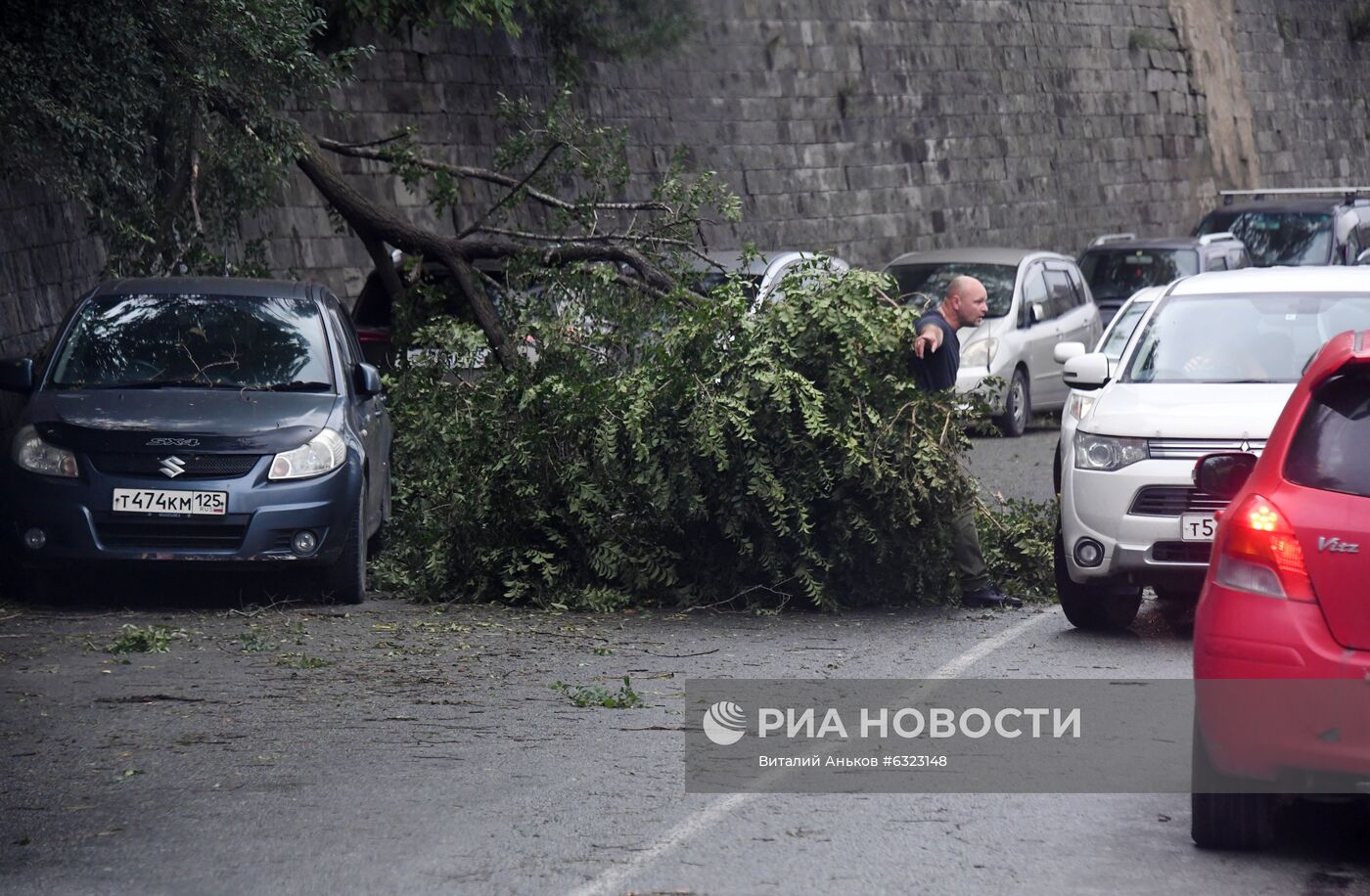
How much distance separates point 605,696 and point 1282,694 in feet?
10.3

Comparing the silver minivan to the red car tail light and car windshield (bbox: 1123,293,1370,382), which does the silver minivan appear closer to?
car windshield (bbox: 1123,293,1370,382)

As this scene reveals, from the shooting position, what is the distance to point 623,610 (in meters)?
9.76

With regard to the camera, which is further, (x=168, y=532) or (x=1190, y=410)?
(x=168, y=532)

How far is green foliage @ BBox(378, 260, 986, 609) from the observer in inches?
372

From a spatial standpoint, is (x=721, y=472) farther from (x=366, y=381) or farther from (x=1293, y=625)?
(x=1293, y=625)

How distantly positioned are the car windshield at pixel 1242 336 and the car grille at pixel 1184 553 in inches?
44.6

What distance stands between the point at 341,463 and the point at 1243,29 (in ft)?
129

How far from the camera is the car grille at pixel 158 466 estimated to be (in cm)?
942


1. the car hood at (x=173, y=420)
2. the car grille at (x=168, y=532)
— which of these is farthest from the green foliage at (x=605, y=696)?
the car hood at (x=173, y=420)

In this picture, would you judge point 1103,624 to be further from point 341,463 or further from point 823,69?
point 823,69

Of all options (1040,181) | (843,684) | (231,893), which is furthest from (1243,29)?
(231,893)

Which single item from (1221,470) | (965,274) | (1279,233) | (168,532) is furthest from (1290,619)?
(1279,233)

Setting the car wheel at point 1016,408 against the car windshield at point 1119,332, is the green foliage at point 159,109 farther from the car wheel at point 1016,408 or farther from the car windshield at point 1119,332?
the car wheel at point 1016,408

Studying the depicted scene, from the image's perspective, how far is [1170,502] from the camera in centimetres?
861
